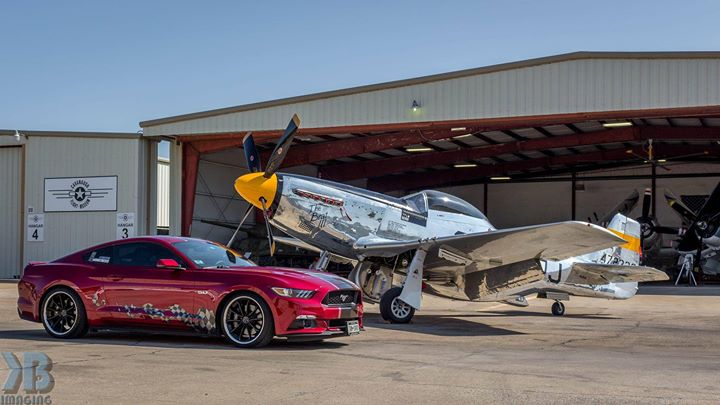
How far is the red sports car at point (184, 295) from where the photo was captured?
359 inches

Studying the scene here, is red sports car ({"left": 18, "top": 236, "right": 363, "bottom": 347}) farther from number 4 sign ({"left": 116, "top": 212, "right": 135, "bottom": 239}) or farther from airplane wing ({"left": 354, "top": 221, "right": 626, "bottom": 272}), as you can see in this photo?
Result: number 4 sign ({"left": 116, "top": 212, "right": 135, "bottom": 239})

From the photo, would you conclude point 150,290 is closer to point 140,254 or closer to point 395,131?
point 140,254

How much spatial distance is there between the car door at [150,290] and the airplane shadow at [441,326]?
409 centimetres

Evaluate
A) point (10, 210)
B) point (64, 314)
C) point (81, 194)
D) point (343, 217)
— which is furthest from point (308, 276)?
point (10, 210)

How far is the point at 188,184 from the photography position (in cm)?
2916

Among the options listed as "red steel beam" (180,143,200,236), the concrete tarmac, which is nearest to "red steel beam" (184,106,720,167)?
"red steel beam" (180,143,200,236)

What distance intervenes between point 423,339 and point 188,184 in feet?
64.3

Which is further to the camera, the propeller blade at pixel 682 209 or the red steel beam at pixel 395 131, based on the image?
the propeller blade at pixel 682 209

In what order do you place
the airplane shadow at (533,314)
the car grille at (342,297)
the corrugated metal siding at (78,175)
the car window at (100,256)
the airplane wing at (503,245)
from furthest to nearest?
the corrugated metal siding at (78,175) → the airplane shadow at (533,314) → the airplane wing at (503,245) → the car window at (100,256) → the car grille at (342,297)

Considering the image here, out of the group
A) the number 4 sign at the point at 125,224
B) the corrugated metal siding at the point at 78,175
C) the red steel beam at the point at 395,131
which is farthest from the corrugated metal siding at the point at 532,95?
the number 4 sign at the point at 125,224

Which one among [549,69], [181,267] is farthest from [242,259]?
[549,69]

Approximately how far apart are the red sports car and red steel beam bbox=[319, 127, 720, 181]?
83.8ft

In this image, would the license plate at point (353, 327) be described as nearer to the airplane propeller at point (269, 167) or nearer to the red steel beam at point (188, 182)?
the airplane propeller at point (269, 167)

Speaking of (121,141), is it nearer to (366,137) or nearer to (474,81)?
(366,137)
